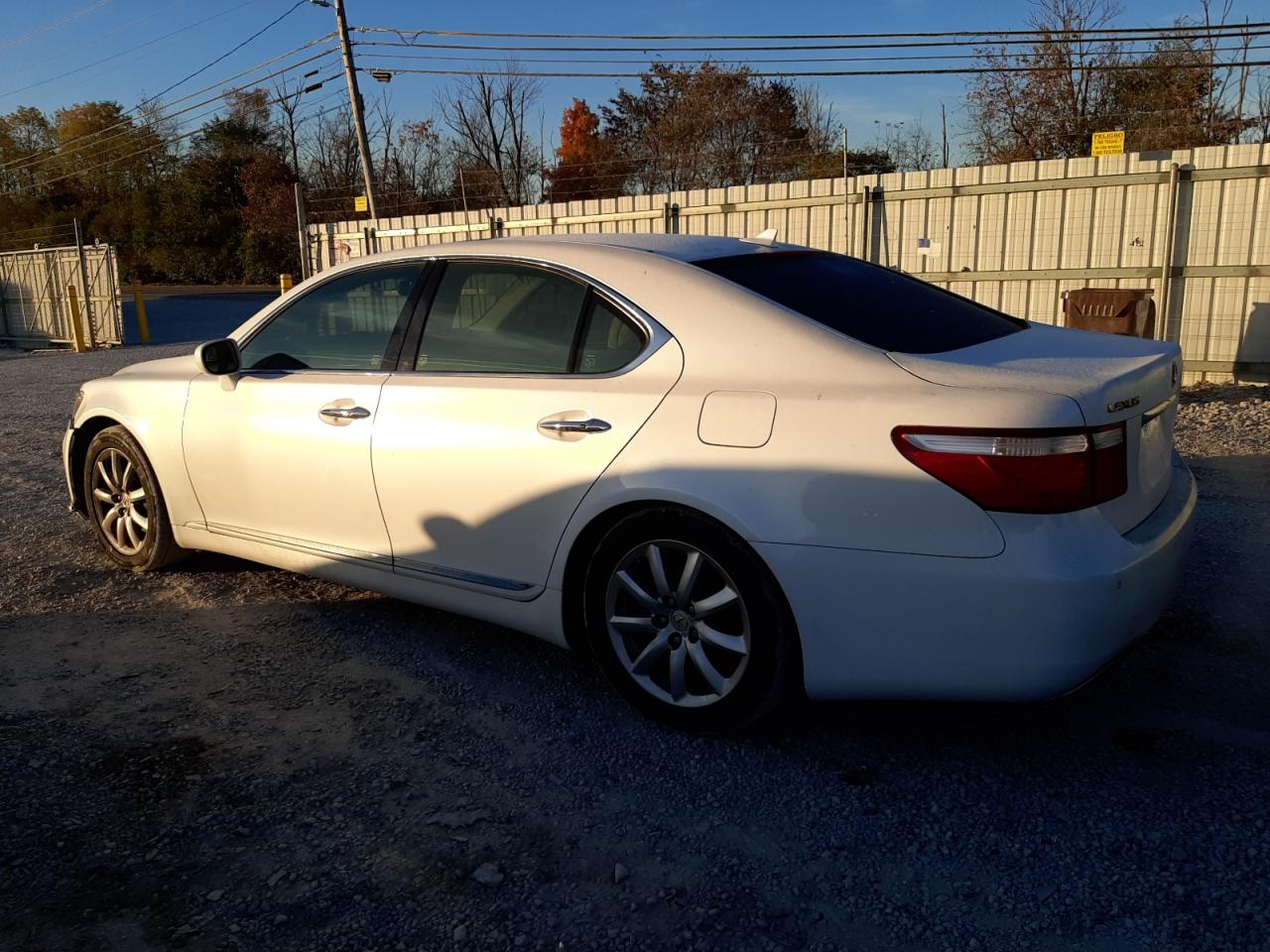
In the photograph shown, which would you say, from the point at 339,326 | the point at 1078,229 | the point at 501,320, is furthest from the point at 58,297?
the point at 501,320

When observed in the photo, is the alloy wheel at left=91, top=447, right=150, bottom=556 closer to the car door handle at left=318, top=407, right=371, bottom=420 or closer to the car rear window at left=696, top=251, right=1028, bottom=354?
the car door handle at left=318, top=407, right=371, bottom=420

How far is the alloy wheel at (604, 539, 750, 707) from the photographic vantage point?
293 cm

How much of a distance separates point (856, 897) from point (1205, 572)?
298 cm

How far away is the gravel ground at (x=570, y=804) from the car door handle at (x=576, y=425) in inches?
37.2

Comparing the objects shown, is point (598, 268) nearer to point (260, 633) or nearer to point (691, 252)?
point (691, 252)

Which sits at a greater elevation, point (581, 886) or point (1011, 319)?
point (1011, 319)

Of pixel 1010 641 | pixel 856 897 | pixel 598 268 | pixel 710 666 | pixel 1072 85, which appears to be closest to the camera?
pixel 856 897

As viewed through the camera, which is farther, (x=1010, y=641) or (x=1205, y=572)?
(x=1205, y=572)

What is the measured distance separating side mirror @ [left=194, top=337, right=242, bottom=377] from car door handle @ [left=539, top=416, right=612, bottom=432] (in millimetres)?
1700

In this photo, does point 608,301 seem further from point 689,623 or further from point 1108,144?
point 1108,144

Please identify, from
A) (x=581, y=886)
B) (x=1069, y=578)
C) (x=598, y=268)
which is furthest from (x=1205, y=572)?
(x=581, y=886)

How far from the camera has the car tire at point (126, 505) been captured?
4.61 meters

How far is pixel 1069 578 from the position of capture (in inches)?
96.1

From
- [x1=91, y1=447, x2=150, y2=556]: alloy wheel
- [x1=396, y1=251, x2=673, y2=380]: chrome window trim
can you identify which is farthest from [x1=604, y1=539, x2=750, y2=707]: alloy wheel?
[x1=91, y1=447, x2=150, y2=556]: alloy wheel
